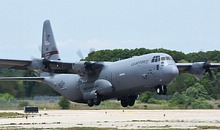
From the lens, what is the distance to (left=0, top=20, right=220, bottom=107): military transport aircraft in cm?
4816

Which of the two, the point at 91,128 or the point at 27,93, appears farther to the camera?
the point at 27,93

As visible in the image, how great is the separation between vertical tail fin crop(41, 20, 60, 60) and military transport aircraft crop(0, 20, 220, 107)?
9.08 ft

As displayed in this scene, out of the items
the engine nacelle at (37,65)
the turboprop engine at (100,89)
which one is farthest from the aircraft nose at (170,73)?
the engine nacelle at (37,65)

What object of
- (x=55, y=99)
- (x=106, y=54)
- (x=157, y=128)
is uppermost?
(x=106, y=54)

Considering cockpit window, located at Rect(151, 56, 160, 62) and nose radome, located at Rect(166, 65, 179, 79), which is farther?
cockpit window, located at Rect(151, 56, 160, 62)

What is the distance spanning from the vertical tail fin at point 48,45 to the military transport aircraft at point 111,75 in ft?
9.08

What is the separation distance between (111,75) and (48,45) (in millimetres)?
12654

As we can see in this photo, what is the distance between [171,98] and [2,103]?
2256 centimetres

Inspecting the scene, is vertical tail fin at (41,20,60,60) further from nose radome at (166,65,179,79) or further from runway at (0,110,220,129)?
nose radome at (166,65,179,79)

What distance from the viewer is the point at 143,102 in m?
78.3

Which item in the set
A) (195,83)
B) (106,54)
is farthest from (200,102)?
(106,54)

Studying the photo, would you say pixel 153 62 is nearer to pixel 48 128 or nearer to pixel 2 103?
pixel 48 128

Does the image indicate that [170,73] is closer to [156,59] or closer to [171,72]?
[171,72]

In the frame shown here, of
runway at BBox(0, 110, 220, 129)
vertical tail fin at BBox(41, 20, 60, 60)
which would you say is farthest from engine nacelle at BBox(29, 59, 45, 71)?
vertical tail fin at BBox(41, 20, 60, 60)
